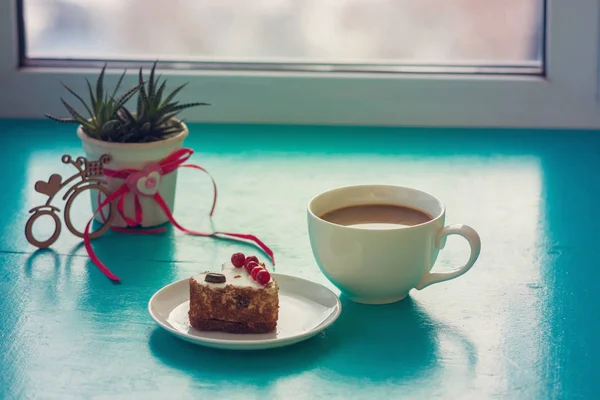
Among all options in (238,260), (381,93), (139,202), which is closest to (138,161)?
(139,202)

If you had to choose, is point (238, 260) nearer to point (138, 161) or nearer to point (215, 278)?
point (215, 278)

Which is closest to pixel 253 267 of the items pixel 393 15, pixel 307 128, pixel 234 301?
pixel 234 301

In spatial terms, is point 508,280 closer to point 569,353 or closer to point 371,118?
point 569,353

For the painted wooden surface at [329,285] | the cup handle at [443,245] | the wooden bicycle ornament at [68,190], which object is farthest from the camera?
the wooden bicycle ornament at [68,190]

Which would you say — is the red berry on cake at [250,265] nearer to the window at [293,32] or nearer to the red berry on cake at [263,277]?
the red berry on cake at [263,277]

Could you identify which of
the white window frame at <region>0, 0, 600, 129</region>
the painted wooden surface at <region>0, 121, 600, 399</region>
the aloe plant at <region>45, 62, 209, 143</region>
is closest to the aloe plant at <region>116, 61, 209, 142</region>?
the aloe plant at <region>45, 62, 209, 143</region>

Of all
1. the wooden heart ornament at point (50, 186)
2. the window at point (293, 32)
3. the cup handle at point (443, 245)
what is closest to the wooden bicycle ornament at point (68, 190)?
the wooden heart ornament at point (50, 186)
